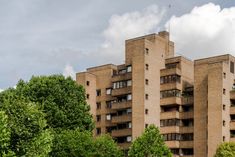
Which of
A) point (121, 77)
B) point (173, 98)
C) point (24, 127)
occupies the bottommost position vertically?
point (24, 127)

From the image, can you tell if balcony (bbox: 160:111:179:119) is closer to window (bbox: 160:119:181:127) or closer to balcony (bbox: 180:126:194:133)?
window (bbox: 160:119:181:127)

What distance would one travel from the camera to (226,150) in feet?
317

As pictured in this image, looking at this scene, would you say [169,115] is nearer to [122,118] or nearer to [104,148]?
[122,118]

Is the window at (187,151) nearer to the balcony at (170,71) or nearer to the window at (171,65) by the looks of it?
the balcony at (170,71)

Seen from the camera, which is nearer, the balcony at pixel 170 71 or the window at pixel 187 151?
the window at pixel 187 151

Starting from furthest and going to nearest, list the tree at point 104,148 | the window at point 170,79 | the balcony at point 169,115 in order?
1. the window at point 170,79
2. the balcony at point 169,115
3. the tree at point 104,148

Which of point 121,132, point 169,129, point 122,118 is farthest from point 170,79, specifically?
point 121,132

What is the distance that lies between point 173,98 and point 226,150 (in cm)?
2035

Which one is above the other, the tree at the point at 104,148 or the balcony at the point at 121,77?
the balcony at the point at 121,77

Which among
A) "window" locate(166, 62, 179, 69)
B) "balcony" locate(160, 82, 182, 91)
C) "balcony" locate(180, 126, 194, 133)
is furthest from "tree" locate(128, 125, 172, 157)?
"window" locate(166, 62, 179, 69)

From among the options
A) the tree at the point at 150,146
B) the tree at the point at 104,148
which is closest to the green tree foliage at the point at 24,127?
the tree at the point at 104,148

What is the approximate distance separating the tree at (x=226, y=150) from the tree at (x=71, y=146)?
24857 mm

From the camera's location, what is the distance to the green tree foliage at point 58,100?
296 ft

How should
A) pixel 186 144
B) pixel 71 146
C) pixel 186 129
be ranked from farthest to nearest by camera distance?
1. pixel 186 129
2. pixel 186 144
3. pixel 71 146
